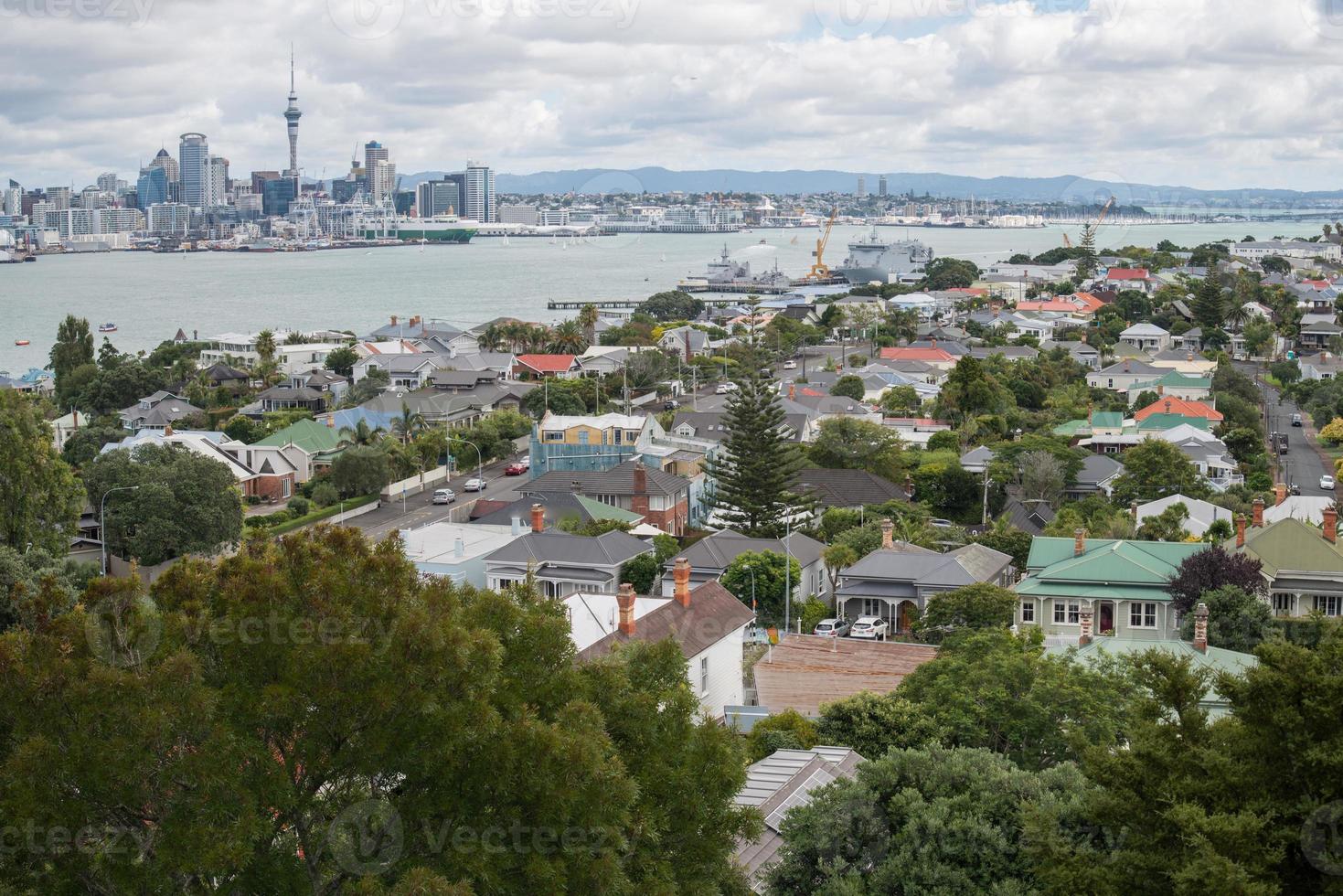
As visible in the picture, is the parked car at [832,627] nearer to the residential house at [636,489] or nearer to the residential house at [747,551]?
the residential house at [747,551]

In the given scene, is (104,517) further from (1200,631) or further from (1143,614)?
(1200,631)

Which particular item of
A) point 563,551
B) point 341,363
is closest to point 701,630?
point 563,551

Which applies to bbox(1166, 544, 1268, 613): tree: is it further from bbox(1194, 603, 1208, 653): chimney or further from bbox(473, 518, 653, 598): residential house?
bbox(473, 518, 653, 598): residential house

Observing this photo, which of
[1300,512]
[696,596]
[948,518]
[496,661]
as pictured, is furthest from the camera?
[948,518]

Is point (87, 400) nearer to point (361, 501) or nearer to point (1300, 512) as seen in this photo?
point (361, 501)

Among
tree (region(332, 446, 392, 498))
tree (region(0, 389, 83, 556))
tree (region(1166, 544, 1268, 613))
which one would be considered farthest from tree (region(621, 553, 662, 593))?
tree (region(332, 446, 392, 498))

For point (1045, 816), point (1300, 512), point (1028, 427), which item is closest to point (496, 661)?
point (1045, 816)
